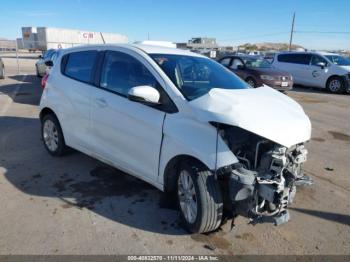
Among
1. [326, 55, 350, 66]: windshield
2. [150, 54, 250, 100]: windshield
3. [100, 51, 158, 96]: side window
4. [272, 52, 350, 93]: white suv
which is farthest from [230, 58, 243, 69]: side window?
[100, 51, 158, 96]: side window

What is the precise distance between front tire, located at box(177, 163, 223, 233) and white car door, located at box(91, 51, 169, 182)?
0.46m

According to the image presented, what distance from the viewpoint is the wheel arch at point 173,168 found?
344 cm

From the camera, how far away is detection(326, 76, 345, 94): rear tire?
50.5 ft

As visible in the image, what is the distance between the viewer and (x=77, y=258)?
3.13m

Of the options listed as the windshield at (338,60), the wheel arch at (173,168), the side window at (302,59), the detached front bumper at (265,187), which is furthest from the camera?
the side window at (302,59)

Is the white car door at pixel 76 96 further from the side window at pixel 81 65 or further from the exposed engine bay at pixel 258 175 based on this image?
the exposed engine bay at pixel 258 175

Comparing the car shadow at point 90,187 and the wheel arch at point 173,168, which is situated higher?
the wheel arch at point 173,168

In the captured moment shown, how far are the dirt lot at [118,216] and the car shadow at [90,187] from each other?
11 millimetres

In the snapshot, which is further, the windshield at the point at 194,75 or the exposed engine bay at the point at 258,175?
the windshield at the point at 194,75

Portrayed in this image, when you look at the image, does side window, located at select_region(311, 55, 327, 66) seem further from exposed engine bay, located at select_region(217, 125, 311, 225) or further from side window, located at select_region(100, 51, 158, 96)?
exposed engine bay, located at select_region(217, 125, 311, 225)

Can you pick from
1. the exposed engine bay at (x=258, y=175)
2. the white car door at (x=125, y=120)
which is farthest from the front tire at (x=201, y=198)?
the white car door at (x=125, y=120)

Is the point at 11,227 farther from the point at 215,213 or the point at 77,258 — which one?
the point at 215,213

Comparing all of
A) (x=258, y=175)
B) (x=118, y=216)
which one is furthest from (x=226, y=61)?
(x=258, y=175)

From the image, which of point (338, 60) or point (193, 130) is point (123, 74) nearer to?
point (193, 130)
